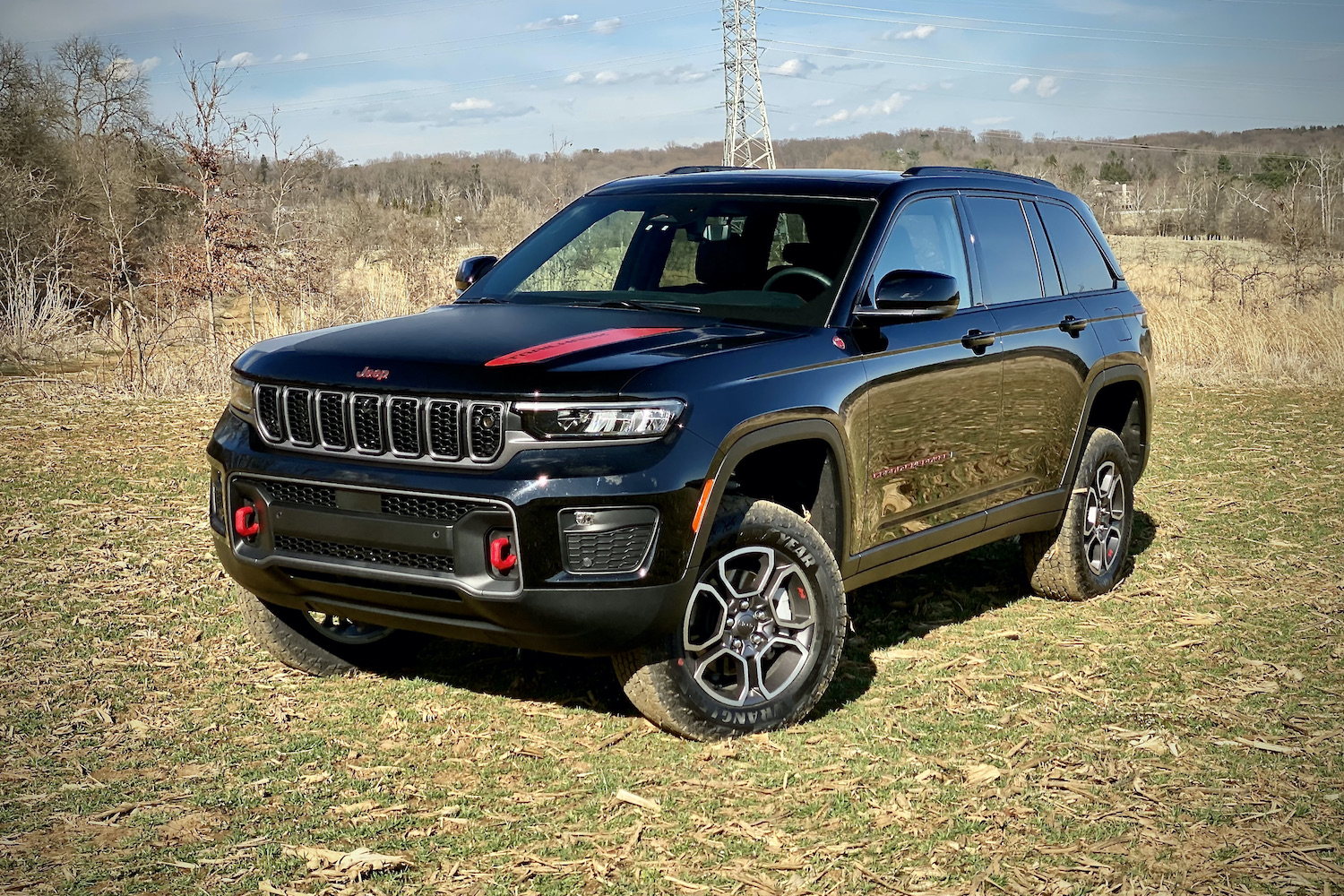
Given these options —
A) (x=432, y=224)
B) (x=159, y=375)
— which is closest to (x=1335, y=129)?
(x=432, y=224)

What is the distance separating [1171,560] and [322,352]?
17.5ft

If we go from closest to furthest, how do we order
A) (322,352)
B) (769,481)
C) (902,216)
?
(322,352)
(769,481)
(902,216)

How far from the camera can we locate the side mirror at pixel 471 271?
19.9 ft

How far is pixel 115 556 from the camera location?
709 cm

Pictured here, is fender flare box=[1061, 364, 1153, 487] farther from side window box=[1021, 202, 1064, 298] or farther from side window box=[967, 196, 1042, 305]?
side window box=[967, 196, 1042, 305]

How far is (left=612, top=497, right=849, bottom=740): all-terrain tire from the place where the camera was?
14.3 ft

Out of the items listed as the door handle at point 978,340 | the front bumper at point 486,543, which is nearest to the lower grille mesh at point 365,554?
the front bumper at point 486,543

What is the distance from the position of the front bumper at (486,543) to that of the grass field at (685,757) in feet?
1.94

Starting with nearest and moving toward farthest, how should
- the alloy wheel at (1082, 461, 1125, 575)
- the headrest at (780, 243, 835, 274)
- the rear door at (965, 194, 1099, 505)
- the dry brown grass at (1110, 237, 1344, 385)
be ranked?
1. the headrest at (780, 243, 835, 274)
2. the rear door at (965, 194, 1099, 505)
3. the alloy wheel at (1082, 461, 1125, 575)
4. the dry brown grass at (1110, 237, 1344, 385)

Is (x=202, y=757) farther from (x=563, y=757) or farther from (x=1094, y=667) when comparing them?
(x=1094, y=667)

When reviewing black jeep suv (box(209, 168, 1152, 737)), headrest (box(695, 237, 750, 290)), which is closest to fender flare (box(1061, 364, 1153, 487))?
black jeep suv (box(209, 168, 1152, 737))

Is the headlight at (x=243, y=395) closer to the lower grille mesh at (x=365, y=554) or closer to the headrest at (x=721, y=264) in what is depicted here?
the lower grille mesh at (x=365, y=554)

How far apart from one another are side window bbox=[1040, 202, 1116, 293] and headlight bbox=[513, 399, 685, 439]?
130 inches

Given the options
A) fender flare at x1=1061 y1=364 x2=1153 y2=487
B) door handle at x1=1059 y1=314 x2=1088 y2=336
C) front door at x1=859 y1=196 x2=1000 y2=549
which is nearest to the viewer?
front door at x1=859 y1=196 x2=1000 y2=549
